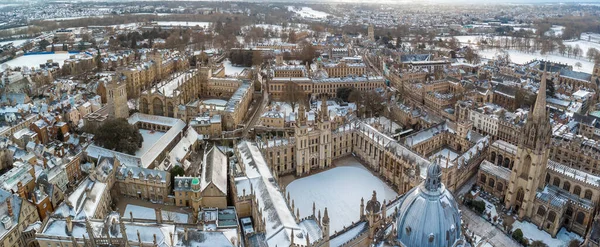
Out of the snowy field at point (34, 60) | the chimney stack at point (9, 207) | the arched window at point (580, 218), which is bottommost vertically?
the arched window at point (580, 218)

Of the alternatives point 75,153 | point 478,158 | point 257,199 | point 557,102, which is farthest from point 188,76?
point 557,102

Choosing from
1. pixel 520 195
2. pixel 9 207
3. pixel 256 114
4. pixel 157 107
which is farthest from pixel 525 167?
pixel 157 107

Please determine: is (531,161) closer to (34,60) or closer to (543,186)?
(543,186)

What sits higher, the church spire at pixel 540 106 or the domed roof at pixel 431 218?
the church spire at pixel 540 106

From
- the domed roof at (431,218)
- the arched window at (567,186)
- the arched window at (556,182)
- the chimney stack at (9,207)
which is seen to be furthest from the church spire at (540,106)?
the chimney stack at (9,207)

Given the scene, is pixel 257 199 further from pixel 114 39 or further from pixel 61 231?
pixel 114 39

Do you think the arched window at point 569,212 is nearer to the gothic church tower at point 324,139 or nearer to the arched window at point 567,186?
the arched window at point 567,186
